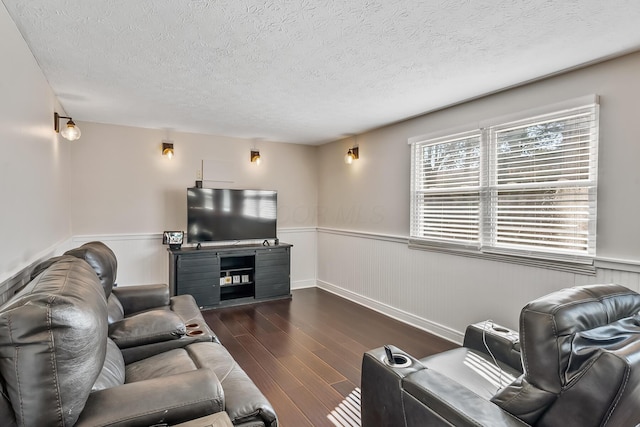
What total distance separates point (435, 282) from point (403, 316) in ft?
2.20

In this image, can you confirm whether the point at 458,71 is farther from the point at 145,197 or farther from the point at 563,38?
the point at 145,197

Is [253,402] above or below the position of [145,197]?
below

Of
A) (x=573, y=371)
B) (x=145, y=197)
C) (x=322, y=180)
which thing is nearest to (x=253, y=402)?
(x=573, y=371)

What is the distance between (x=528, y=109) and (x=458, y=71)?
75cm

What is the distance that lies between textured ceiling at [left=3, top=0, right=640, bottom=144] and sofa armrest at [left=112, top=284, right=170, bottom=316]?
1.78m

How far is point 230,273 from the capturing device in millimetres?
4895

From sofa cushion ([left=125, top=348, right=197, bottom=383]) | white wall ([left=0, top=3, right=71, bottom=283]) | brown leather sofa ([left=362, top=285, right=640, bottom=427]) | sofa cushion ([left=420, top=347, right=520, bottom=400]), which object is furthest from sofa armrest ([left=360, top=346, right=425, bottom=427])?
white wall ([left=0, top=3, right=71, bottom=283])

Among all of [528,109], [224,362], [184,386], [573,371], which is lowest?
[224,362]

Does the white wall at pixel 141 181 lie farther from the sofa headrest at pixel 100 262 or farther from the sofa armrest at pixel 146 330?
the sofa armrest at pixel 146 330

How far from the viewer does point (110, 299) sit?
2469mm

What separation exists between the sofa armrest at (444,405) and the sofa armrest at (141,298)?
2.21m

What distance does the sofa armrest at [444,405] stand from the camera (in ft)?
3.86

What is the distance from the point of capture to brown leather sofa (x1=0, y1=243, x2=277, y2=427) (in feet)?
3.27

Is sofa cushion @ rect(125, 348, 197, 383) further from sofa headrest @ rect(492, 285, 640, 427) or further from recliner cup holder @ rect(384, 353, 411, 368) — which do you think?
sofa headrest @ rect(492, 285, 640, 427)
